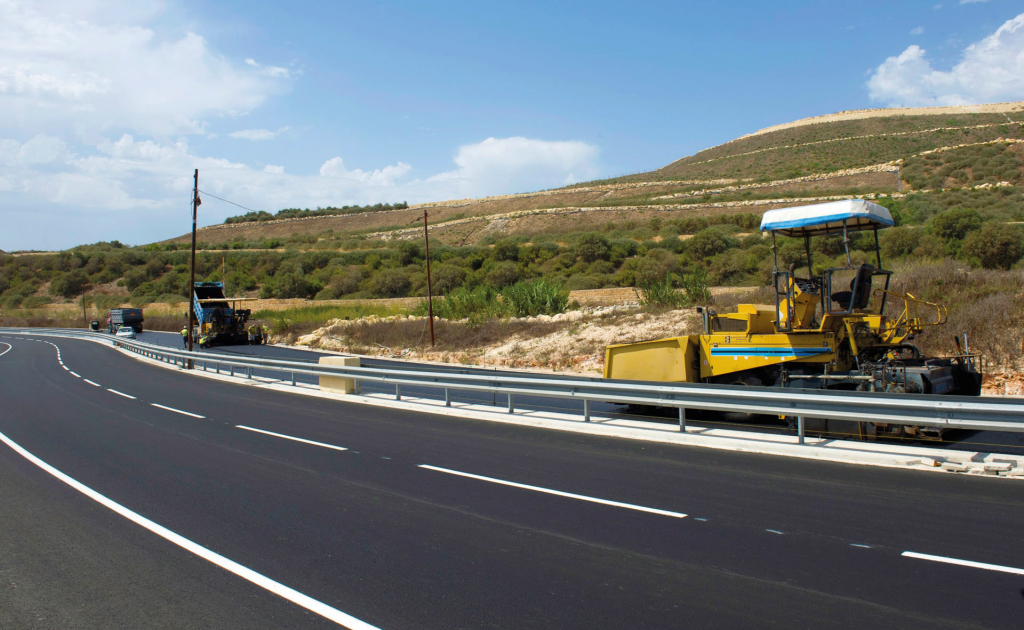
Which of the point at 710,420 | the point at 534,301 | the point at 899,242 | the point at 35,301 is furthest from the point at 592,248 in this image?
the point at 35,301

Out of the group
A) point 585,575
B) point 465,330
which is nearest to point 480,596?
point 585,575

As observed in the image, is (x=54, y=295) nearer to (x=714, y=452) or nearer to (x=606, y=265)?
(x=606, y=265)

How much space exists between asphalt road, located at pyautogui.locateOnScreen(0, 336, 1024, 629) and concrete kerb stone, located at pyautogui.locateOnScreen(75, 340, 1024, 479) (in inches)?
14.1

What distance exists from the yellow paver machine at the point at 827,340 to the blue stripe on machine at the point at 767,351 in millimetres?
15

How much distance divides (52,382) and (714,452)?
24545 mm

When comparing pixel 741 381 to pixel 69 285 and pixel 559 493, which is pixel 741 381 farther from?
pixel 69 285

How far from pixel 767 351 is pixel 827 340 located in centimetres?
96

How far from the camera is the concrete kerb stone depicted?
24.4 ft

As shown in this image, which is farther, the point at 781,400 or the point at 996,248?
the point at 996,248

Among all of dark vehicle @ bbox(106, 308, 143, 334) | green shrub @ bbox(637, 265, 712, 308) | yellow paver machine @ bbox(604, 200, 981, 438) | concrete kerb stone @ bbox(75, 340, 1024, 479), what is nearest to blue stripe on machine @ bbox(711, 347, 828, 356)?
yellow paver machine @ bbox(604, 200, 981, 438)

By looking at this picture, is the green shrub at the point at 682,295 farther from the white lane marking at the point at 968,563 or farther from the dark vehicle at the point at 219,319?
the dark vehicle at the point at 219,319

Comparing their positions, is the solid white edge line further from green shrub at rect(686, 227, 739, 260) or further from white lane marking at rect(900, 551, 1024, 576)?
green shrub at rect(686, 227, 739, 260)

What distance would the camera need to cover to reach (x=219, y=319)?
43.8m

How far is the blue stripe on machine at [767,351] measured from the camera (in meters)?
10.5
